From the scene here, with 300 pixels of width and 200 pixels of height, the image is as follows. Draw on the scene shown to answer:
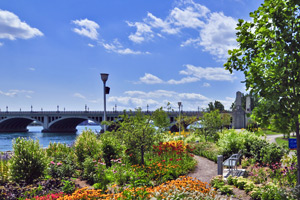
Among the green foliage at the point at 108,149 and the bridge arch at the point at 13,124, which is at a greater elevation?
the green foliage at the point at 108,149

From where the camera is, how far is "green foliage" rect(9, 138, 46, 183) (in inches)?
377

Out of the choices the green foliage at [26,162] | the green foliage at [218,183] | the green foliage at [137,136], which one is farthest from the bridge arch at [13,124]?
the green foliage at [218,183]

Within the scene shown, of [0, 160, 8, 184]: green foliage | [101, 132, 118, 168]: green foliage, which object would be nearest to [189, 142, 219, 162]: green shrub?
[101, 132, 118, 168]: green foliage

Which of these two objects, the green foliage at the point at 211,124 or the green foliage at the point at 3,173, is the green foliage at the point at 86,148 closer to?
the green foliage at the point at 3,173

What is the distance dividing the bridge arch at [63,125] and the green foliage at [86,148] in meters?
63.0

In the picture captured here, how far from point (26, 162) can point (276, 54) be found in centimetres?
946

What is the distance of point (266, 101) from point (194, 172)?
600 cm

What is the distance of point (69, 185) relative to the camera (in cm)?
816

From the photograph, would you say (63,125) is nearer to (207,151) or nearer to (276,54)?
(207,151)

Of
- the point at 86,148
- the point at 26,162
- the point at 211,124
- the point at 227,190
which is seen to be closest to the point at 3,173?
the point at 26,162

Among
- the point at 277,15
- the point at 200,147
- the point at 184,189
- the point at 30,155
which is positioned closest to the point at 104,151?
the point at 30,155

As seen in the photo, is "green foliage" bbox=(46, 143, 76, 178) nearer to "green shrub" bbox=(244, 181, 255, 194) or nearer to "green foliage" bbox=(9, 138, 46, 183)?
"green foliage" bbox=(9, 138, 46, 183)

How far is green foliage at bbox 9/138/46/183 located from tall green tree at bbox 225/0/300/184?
27.0 ft

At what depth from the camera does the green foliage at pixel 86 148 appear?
12.0 meters
